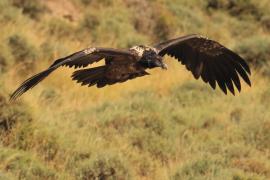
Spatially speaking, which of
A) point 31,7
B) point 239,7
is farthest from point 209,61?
point 239,7

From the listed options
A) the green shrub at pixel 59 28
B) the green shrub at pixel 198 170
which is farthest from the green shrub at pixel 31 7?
the green shrub at pixel 198 170

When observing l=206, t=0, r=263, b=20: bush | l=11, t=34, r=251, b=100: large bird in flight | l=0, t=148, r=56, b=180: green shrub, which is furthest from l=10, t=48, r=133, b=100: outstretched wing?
l=206, t=0, r=263, b=20: bush

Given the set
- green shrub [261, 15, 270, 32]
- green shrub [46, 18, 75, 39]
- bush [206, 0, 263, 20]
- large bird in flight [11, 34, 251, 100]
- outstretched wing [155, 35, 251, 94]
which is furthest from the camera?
bush [206, 0, 263, 20]

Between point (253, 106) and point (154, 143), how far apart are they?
8.44 ft

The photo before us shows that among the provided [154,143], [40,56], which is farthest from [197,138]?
[40,56]

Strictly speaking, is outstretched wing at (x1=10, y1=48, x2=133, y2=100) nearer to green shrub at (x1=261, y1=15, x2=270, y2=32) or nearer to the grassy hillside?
the grassy hillside

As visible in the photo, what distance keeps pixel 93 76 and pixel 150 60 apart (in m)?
0.72

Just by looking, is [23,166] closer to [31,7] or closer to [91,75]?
[91,75]

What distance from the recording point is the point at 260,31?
18578mm

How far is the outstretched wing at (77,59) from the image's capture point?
6.16 metres

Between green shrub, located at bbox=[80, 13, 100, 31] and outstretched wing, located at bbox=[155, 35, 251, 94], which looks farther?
green shrub, located at bbox=[80, 13, 100, 31]

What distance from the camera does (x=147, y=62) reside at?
730 centimetres

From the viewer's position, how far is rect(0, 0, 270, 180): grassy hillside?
8039 mm

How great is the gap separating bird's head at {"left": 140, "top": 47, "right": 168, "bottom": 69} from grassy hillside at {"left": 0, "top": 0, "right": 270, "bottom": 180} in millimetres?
1091
